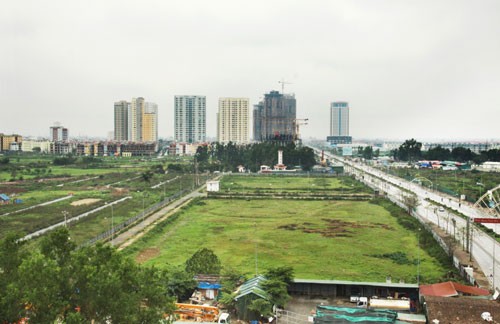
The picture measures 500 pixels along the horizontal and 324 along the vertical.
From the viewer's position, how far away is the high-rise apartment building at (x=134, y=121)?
5477 inches

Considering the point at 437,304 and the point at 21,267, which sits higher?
the point at 21,267

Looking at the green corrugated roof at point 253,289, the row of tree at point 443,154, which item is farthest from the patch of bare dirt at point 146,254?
the row of tree at point 443,154

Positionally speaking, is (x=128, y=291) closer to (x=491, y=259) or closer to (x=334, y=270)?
(x=334, y=270)

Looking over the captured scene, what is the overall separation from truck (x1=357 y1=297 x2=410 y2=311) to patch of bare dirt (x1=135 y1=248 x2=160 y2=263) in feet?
32.1

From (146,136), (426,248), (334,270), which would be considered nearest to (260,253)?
(334,270)

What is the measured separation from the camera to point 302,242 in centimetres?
2552

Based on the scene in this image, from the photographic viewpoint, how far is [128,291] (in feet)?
36.8

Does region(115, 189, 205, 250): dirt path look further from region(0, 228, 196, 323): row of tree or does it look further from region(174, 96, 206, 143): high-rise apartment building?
region(174, 96, 206, 143): high-rise apartment building

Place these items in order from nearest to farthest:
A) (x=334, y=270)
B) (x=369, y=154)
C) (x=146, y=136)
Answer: (x=334, y=270), (x=369, y=154), (x=146, y=136)

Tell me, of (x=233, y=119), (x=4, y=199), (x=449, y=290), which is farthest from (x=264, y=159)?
(x=449, y=290)

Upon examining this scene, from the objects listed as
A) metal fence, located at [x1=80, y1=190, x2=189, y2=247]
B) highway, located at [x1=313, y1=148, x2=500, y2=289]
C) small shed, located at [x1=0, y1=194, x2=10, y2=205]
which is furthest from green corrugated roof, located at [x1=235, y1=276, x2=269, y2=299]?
small shed, located at [x1=0, y1=194, x2=10, y2=205]

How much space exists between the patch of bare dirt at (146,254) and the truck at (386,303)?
32.1 feet

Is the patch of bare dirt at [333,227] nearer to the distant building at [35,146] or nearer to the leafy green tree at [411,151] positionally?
the leafy green tree at [411,151]

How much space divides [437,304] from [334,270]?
649 cm
